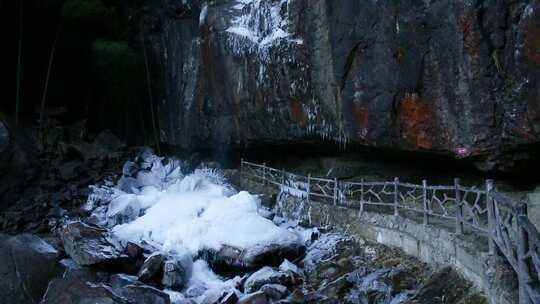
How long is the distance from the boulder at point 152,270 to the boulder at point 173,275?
0.12 meters

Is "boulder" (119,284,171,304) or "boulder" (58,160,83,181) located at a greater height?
"boulder" (58,160,83,181)

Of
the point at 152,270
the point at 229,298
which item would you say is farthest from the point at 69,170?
the point at 229,298

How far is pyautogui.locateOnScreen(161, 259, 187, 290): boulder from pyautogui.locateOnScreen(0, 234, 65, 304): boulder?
2.45m

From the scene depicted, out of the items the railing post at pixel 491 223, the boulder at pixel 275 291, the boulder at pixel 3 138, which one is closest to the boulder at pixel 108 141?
the boulder at pixel 3 138

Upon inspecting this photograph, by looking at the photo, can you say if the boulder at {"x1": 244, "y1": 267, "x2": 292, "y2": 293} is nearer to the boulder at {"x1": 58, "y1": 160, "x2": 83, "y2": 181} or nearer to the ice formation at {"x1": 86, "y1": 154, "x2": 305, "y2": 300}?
the ice formation at {"x1": 86, "y1": 154, "x2": 305, "y2": 300}

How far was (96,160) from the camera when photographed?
20406 mm

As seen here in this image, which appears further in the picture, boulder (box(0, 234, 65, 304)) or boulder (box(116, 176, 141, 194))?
boulder (box(116, 176, 141, 194))

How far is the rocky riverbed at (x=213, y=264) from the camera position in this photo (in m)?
8.90

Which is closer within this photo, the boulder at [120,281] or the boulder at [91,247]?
the boulder at [120,281]

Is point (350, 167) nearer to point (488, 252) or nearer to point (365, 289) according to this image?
point (365, 289)

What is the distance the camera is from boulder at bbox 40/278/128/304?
356 inches

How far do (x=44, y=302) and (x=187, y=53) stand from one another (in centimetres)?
1345

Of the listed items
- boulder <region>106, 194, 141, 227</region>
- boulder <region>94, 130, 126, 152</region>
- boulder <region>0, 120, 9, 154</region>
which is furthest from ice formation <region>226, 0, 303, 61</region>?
boulder <region>0, 120, 9, 154</region>

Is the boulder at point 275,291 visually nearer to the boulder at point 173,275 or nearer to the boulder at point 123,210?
the boulder at point 173,275
